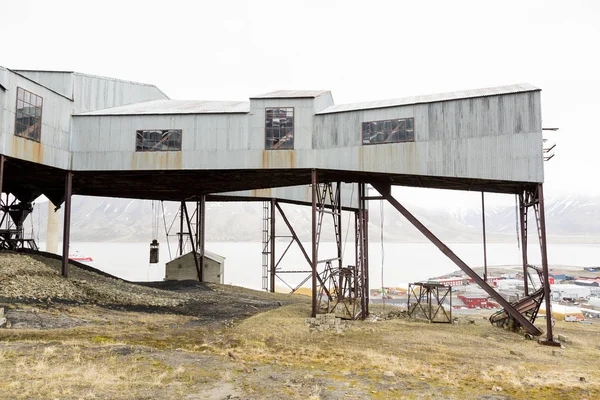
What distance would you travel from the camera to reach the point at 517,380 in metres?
12.6

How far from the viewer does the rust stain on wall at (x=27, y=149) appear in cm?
2203

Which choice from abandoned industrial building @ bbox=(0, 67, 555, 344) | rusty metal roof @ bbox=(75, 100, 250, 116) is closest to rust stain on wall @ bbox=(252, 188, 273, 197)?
abandoned industrial building @ bbox=(0, 67, 555, 344)

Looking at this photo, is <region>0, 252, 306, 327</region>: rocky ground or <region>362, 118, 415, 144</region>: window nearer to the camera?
<region>0, 252, 306, 327</region>: rocky ground

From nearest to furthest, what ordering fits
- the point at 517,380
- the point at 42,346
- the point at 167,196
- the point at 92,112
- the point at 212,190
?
the point at 517,380, the point at 42,346, the point at 92,112, the point at 212,190, the point at 167,196

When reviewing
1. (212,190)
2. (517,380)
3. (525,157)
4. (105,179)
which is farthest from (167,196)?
(517,380)

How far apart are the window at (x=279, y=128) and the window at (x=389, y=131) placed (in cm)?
411

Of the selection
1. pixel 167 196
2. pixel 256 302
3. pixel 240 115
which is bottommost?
pixel 256 302

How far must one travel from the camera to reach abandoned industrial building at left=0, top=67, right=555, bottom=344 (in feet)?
68.7

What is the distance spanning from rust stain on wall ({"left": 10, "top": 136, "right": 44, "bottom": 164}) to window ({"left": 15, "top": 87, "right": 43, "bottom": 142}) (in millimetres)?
293

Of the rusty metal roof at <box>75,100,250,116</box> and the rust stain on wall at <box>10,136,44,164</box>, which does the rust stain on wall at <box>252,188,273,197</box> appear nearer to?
the rusty metal roof at <box>75,100,250,116</box>

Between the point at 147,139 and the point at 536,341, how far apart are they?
2257 centimetres

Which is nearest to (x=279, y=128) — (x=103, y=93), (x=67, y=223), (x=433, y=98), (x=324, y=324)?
(x=433, y=98)

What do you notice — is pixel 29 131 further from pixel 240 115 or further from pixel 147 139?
pixel 240 115

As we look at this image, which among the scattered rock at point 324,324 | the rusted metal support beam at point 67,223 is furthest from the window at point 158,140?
the scattered rock at point 324,324
